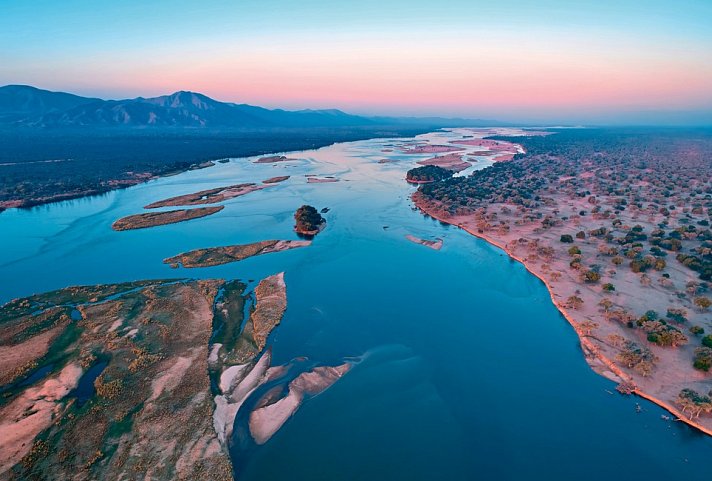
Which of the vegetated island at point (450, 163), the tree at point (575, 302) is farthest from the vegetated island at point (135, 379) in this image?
the vegetated island at point (450, 163)

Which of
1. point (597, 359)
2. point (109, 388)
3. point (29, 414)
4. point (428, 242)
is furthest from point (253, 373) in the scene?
point (428, 242)

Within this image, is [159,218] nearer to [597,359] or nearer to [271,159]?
[597,359]

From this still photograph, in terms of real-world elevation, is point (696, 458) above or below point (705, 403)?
below

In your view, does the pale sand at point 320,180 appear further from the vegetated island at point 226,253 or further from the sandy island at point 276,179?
the vegetated island at point 226,253

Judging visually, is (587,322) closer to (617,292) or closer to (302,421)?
(617,292)

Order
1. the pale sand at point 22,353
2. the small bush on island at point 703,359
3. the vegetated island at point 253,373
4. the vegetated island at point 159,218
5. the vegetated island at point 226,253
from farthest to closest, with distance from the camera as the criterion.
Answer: the vegetated island at point 159,218, the vegetated island at point 226,253, the pale sand at point 22,353, the small bush on island at point 703,359, the vegetated island at point 253,373

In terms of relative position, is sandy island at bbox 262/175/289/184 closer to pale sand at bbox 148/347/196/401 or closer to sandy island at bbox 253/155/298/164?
sandy island at bbox 253/155/298/164

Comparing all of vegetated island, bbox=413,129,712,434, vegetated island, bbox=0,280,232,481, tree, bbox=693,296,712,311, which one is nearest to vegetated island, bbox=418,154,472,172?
vegetated island, bbox=413,129,712,434

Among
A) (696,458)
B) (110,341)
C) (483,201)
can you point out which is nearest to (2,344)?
(110,341)
